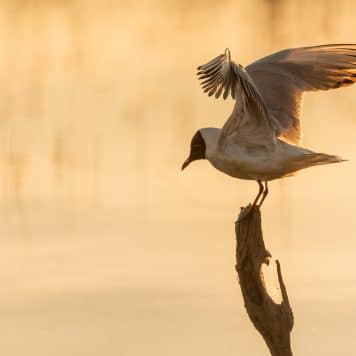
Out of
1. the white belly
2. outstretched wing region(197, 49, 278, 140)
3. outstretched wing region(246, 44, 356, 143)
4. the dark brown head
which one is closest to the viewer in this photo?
outstretched wing region(197, 49, 278, 140)

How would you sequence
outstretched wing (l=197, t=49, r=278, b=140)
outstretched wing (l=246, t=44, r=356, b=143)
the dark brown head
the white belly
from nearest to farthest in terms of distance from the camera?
outstretched wing (l=197, t=49, r=278, b=140)
the white belly
the dark brown head
outstretched wing (l=246, t=44, r=356, b=143)

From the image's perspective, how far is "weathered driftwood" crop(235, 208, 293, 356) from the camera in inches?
971

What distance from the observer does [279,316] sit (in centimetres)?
2492

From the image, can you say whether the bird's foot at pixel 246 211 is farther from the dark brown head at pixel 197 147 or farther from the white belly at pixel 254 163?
the dark brown head at pixel 197 147

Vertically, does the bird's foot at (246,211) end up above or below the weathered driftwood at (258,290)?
above

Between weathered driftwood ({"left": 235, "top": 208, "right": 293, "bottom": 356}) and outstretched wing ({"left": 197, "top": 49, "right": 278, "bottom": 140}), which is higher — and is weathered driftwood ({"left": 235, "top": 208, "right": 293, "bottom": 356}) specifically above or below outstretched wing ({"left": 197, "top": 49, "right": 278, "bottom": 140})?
below

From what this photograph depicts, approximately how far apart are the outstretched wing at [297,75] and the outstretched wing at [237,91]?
1527 millimetres

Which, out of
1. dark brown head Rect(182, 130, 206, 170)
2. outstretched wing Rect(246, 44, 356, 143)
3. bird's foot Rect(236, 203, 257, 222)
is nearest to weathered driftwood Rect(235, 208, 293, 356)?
bird's foot Rect(236, 203, 257, 222)

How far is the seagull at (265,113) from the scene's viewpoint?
80.1 ft

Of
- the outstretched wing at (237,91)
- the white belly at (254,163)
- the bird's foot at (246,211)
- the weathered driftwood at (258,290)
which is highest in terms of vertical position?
the outstretched wing at (237,91)

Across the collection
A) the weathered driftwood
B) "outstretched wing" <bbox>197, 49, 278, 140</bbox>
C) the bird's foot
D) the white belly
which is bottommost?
the weathered driftwood

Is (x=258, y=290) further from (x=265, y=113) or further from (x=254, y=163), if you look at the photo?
(x=265, y=113)

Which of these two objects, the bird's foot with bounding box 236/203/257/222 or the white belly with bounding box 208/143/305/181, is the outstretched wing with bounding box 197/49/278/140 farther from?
the bird's foot with bounding box 236/203/257/222

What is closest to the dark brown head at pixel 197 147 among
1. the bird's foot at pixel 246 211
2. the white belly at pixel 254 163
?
the white belly at pixel 254 163
